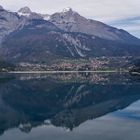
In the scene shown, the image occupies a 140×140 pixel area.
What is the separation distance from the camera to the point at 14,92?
12212cm

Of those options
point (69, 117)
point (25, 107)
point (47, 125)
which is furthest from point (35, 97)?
point (47, 125)

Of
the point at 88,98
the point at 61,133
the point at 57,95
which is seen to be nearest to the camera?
the point at 61,133

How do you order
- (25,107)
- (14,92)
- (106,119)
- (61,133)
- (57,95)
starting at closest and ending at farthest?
(61,133)
(106,119)
(25,107)
(57,95)
(14,92)

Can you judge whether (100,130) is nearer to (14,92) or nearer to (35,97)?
(35,97)

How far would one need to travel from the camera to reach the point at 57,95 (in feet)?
376

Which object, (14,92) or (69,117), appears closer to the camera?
(69,117)

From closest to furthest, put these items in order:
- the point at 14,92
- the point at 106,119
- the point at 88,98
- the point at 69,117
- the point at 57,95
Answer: the point at 106,119 → the point at 69,117 → the point at 88,98 → the point at 57,95 → the point at 14,92

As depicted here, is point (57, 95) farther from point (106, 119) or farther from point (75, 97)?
point (106, 119)

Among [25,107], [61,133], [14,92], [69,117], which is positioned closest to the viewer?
[61,133]

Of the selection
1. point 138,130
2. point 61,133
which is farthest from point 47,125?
point 138,130

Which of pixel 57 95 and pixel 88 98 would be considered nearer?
pixel 88 98

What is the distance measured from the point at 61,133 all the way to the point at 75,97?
2108 inches

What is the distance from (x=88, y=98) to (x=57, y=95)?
11.2 meters

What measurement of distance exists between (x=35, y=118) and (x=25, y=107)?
18.4 m
